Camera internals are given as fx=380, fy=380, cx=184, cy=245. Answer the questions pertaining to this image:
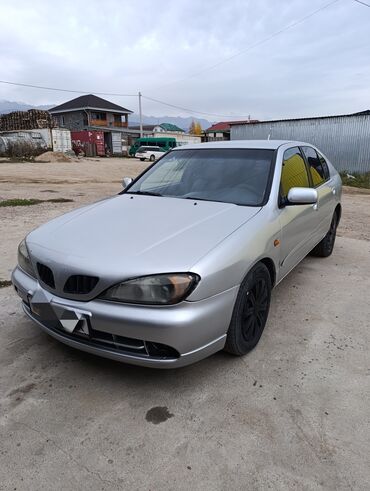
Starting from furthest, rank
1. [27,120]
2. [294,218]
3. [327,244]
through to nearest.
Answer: [27,120]
[327,244]
[294,218]

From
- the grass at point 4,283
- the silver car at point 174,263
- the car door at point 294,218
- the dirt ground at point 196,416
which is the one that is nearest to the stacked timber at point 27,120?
the grass at point 4,283

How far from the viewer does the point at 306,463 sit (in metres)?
1.81

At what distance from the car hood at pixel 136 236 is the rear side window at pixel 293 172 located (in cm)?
62

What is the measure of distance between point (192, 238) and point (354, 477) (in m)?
1.45

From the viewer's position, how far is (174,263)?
2080 millimetres

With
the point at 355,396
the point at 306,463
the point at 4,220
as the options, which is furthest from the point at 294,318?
the point at 4,220

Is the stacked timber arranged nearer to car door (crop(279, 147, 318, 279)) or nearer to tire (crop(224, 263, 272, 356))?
car door (crop(279, 147, 318, 279))

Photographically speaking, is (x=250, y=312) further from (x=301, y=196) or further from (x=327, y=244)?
(x=327, y=244)

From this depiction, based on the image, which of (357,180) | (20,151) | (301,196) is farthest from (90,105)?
(301,196)

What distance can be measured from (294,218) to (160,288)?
5.55 feet

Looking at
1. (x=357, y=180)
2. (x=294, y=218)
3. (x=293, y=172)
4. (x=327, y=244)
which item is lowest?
(x=357, y=180)

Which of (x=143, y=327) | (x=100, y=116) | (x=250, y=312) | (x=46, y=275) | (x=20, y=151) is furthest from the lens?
(x=100, y=116)

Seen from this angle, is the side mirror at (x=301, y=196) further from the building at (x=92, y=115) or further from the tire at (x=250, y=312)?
the building at (x=92, y=115)

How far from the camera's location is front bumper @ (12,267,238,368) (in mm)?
2020
